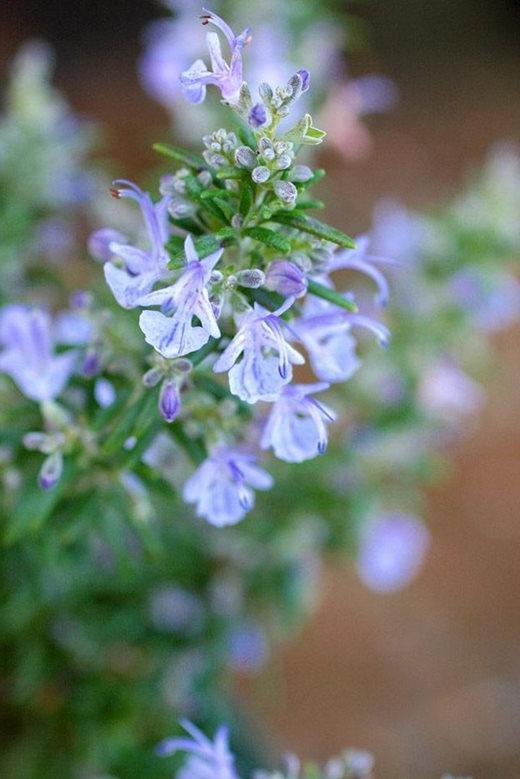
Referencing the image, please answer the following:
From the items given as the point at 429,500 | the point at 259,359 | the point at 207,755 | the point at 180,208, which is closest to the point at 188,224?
the point at 180,208

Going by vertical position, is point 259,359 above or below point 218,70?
below

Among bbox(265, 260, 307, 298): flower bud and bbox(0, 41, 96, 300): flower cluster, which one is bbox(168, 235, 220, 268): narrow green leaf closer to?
bbox(265, 260, 307, 298): flower bud

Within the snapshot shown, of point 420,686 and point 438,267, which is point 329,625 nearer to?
point 420,686

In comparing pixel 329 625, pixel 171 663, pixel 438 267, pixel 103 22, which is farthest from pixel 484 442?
pixel 103 22

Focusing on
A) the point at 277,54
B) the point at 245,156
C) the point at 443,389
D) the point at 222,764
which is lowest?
the point at 222,764

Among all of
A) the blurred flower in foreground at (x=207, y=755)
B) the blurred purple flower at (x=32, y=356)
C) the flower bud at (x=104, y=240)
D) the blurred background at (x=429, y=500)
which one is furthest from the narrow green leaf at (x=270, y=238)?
the blurred background at (x=429, y=500)

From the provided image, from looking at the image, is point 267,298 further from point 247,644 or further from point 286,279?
point 247,644
